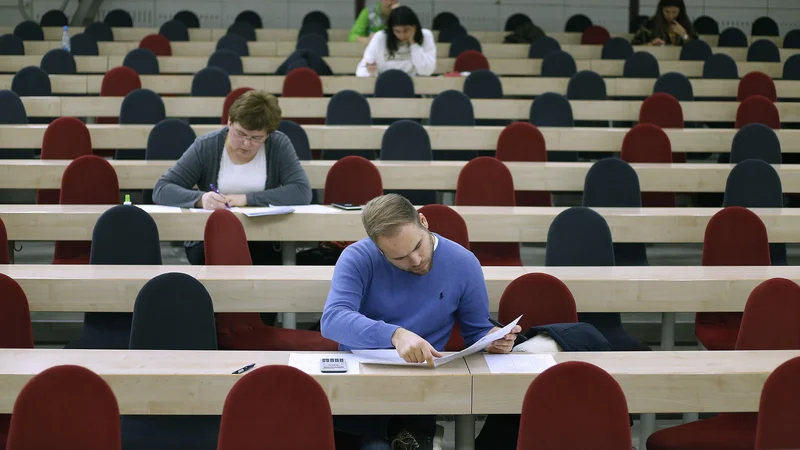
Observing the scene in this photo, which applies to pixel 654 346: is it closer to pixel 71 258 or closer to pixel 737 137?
pixel 737 137

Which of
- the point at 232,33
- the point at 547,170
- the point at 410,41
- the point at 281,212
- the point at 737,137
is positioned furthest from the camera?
the point at 232,33

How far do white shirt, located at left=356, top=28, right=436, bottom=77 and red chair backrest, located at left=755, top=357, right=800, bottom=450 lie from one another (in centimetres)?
542

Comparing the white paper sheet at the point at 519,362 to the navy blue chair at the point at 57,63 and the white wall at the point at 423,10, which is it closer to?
the navy blue chair at the point at 57,63

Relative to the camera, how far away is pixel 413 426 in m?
3.10

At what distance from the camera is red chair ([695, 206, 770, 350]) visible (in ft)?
13.9

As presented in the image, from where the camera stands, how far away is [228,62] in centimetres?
834

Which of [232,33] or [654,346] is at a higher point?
[232,33]

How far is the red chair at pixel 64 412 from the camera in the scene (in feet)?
7.93

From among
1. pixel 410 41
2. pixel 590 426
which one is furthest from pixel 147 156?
pixel 590 426

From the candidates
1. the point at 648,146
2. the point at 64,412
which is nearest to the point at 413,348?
the point at 64,412

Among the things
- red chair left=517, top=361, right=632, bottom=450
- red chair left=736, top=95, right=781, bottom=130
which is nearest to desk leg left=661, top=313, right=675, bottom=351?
red chair left=517, top=361, right=632, bottom=450

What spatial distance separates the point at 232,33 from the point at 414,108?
10.1ft

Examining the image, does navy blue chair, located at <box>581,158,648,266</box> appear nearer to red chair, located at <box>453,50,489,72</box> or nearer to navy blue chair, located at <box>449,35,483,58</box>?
red chair, located at <box>453,50,489,72</box>

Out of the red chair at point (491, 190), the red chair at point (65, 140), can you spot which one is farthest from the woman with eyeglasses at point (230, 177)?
the red chair at point (65, 140)
